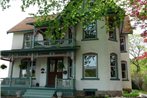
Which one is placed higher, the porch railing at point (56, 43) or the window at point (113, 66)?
the porch railing at point (56, 43)

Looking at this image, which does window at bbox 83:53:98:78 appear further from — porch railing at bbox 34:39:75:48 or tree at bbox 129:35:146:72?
tree at bbox 129:35:146:72

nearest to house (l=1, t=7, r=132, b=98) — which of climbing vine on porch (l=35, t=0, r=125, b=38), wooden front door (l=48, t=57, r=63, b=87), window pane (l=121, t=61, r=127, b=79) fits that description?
wooden front door (l=48, t=57, r=63, b=87)

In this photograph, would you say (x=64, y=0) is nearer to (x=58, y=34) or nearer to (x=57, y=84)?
(x=58, y=34)

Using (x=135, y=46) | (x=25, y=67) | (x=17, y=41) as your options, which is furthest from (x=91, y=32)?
(x=135, y=46)

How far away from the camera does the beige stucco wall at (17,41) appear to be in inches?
921

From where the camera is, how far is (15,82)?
66.9 feet

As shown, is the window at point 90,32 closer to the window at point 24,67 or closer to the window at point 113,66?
the window at point 113,66

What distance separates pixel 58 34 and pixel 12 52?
8261 mm

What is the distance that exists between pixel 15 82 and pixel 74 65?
20.1 feet

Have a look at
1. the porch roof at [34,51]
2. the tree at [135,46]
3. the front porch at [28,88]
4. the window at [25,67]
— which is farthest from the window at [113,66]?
the tree at [135,46]

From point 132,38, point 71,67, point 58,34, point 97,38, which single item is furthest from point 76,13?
point 132,38

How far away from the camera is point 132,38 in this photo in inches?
1729

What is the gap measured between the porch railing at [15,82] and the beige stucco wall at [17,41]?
13.7ft

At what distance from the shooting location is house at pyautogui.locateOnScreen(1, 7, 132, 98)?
1853 cm
